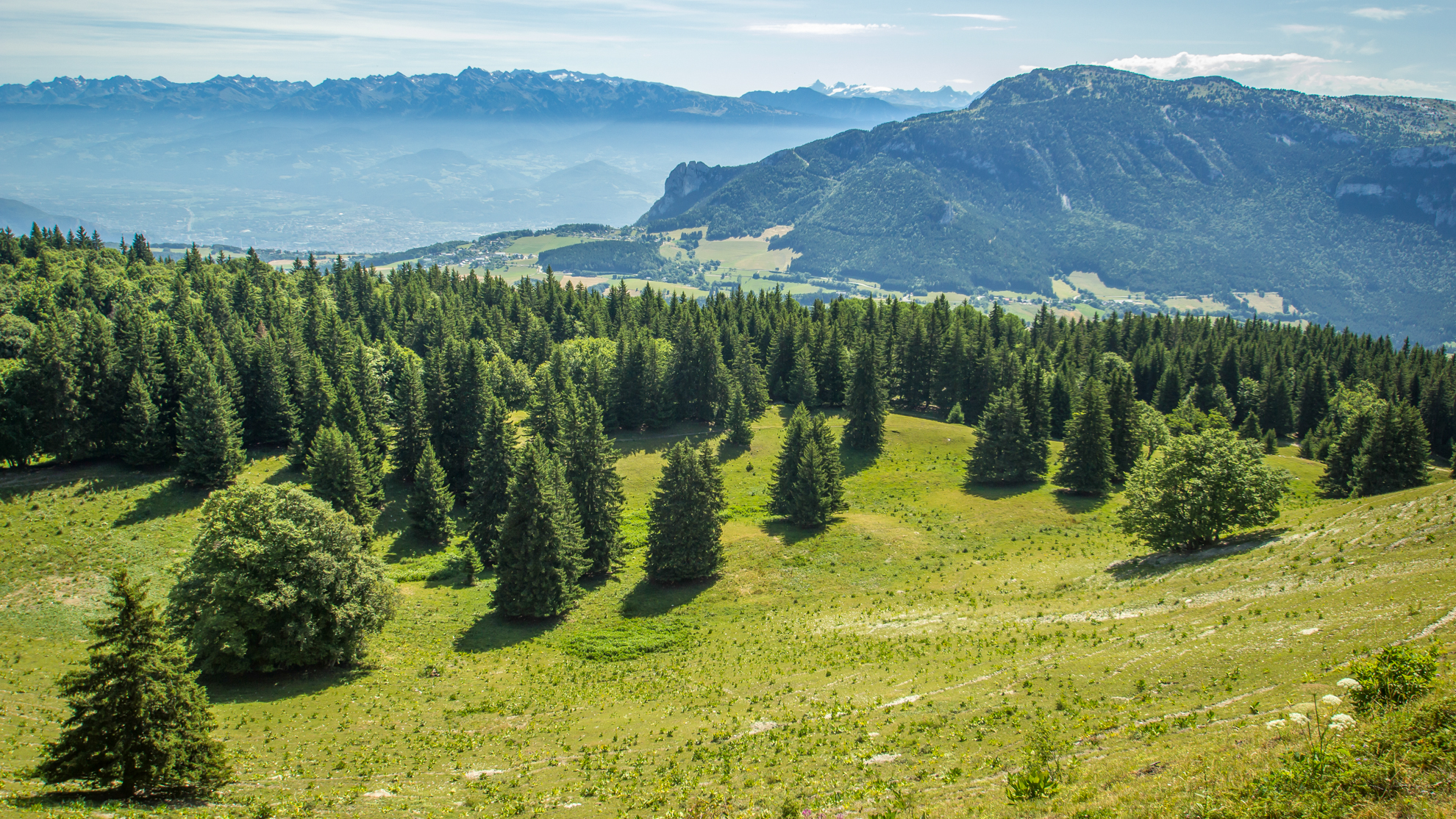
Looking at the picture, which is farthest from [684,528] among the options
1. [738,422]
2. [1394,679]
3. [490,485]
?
[1394,679]

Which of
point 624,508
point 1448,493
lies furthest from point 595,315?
point 1448,493

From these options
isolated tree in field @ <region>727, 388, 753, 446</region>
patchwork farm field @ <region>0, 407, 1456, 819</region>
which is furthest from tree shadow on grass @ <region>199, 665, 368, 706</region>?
isolated tree in field @ <region>727, 388, 753, 446</region>

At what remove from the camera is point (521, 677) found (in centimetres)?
4538

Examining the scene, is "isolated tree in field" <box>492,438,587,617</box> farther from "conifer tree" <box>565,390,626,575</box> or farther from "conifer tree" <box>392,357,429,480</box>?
"conifer tree" <box>392,357,429,480</box>

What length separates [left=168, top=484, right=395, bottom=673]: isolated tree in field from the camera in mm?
42562

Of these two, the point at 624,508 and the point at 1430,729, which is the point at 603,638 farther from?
the point at 1430,729

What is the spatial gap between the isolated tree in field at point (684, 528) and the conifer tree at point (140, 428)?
182 ft

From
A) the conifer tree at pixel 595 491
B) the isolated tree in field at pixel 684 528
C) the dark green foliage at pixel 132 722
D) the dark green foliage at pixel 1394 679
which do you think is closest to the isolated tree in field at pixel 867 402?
the isolated tree in field at pixel 684 528

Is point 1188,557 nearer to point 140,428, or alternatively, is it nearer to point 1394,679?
point 1394,679

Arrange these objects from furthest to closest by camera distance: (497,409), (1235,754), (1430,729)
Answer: (497,409), (1235,754), (1430,729)

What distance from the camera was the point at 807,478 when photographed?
74625 millimetres

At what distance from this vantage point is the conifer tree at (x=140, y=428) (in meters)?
77.4

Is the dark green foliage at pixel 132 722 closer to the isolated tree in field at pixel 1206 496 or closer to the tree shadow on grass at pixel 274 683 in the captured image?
the tree shadow on grass at pixel 274 683

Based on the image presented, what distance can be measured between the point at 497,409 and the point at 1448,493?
7412cm
